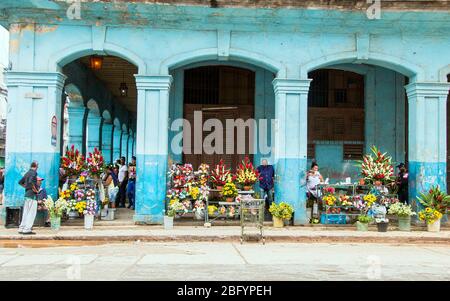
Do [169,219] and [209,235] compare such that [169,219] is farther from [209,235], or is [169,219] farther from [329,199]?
[329,199]

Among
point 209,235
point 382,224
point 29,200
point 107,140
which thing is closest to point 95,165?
point 29,200

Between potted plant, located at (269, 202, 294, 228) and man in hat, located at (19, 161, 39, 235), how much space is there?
212 inches

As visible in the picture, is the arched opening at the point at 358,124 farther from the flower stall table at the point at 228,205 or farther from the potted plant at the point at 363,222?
the flower stall table at the point at 228,205

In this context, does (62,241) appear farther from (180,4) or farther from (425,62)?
(425,62)

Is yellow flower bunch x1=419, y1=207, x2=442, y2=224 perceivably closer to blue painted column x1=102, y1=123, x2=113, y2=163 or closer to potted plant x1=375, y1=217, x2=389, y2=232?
potted plant x1=375, y1=217, x2=389, y2=232

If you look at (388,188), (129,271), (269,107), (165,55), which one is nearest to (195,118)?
(269,107)

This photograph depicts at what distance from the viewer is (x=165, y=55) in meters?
13.3

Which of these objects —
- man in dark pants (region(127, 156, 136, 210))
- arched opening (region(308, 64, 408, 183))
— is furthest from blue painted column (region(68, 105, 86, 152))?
arched opening (region(308, 64, 408, 183))

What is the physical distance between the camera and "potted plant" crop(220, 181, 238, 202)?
13.4 m

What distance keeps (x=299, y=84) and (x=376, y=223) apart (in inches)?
150

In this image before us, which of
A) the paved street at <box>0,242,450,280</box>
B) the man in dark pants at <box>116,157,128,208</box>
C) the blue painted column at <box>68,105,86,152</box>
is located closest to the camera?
the paved street at <box>0,242,450,280</box>

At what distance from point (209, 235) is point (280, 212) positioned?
2.14 meters

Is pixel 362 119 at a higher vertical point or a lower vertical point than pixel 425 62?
lower

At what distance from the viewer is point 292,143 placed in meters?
13.5
